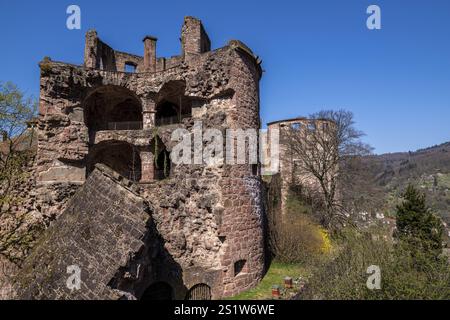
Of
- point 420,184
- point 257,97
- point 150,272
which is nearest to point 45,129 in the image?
point 150,272

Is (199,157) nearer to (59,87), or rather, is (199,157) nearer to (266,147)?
(59,87)

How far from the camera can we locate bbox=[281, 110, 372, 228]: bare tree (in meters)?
23.5

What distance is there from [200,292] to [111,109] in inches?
427

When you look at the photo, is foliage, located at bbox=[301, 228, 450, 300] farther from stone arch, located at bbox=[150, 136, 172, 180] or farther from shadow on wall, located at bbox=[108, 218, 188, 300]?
stone arch, located at bbox=[150, 136, 172, 180]

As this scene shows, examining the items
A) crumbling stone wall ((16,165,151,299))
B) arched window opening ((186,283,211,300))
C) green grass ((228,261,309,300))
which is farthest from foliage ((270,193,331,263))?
crumbling stone wall ((16,165,151,299))

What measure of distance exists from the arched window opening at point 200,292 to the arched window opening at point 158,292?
2.50 ft

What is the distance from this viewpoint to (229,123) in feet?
39.5

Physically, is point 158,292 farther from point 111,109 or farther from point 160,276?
point 111,109

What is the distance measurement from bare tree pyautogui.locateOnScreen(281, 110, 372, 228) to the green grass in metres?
8.21

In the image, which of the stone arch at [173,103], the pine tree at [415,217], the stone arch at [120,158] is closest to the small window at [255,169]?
the stone arch at [173,103]

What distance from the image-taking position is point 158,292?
458 inches

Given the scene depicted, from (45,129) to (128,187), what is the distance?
6700 millimetres

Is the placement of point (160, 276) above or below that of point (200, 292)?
above

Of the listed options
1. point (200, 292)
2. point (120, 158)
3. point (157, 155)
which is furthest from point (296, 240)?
point (120, 158)
